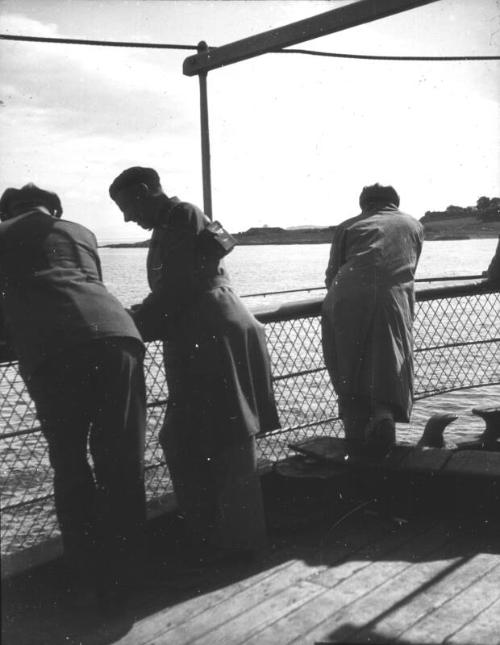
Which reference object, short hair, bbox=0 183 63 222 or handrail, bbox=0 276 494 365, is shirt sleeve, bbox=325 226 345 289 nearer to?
handrail, bbox=0 276 494 365

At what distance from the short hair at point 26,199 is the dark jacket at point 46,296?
11 centimetres

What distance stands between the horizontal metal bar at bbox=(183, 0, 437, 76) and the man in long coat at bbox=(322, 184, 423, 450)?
1094 millimetres

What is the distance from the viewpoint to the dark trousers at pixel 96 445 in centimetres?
281

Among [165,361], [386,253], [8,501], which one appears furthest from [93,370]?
[8,501]

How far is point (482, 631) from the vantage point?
2.60m

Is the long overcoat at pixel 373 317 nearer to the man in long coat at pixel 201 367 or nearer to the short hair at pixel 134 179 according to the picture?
the man in long coat at pixel 201 367

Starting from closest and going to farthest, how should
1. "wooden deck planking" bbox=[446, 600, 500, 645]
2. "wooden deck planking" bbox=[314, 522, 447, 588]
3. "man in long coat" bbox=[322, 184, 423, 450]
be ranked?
"wooden deck planking" bbox=[446, 600, 500, 645], "wooden deck planking" bbox=[314, 522, 447, 588], "man in long coat" bbox=[322, 184, 423, 450]

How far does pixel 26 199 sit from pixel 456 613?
86.5 inches

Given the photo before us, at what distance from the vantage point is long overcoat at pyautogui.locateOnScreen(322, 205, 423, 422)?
4273 millimetres

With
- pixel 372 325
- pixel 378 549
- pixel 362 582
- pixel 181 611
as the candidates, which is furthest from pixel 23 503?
pixel 372 325

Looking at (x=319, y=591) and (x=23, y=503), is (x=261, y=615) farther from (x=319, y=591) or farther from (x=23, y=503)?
(x=23, y=503)

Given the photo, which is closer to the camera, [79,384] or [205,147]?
[79,384]

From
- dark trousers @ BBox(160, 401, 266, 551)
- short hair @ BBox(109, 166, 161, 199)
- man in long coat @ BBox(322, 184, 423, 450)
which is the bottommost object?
dark trousers @ BBox(160, 401, 266, 551)

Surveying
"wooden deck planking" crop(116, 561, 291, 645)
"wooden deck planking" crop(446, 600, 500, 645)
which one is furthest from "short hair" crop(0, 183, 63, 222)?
"wooden deck planking" crop(446, 600, 500, 645)
